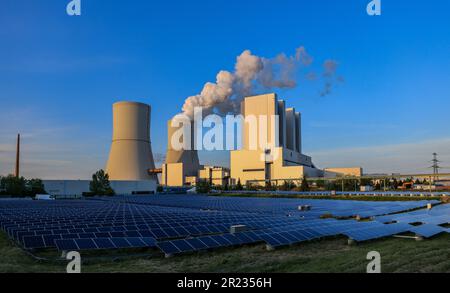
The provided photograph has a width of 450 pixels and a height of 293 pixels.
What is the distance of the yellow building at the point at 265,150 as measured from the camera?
247 ft

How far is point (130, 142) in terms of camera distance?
154 feet

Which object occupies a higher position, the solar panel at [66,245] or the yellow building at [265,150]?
the yellow building at [265,150]

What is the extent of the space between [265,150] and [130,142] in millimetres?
37208

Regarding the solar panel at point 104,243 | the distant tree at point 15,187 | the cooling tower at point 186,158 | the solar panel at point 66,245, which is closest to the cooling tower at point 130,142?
the distant tree at point 15,187

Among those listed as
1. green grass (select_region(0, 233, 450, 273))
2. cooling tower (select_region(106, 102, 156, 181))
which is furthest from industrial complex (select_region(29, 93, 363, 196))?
green grass (select_region(0, 233, 450, 273))

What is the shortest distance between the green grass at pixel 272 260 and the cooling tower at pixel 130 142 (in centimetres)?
3783

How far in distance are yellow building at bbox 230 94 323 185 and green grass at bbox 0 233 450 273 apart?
63.6 metres

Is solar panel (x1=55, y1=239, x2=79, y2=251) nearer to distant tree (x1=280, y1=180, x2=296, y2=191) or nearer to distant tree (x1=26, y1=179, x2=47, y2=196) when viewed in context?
distant tree (x1=26, y1=179, x2=47, y2=196)

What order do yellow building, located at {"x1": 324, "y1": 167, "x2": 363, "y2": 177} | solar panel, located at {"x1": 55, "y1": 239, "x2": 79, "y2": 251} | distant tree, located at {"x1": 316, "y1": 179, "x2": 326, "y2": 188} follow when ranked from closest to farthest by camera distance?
solar panel, located at {"x1": 55, "y1": 239, "x2": 79, "y2": 251}
distant tree, located at {"x1": 316, "y1": 179, "x2": 326, "y2": 188}
yellow building, located at {"x1": 324, "y1": 167, "x2": 363, "y2": 177}

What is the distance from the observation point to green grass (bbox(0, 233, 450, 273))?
6.83 metres

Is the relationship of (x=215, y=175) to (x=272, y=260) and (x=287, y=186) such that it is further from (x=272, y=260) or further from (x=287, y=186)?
(x=272, y=260)

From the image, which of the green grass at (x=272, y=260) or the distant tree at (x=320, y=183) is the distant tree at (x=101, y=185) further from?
the distant tree at (x=320, y=183)
